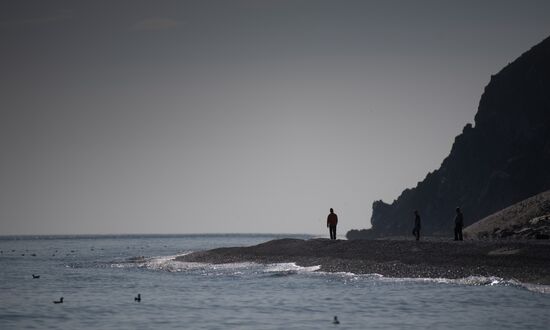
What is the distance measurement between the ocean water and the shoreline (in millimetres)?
1584

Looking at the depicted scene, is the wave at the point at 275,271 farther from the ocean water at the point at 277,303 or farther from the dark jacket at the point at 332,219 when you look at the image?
the dark jacket at the point at 332,219

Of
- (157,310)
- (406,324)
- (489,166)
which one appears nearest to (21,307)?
(157,310)

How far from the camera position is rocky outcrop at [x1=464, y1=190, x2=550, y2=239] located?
207 ft

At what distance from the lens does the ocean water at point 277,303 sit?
1345 inches

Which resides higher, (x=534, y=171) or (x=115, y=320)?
(x=534, y=171)

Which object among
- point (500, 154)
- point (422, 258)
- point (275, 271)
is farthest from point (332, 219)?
point (500, 154)

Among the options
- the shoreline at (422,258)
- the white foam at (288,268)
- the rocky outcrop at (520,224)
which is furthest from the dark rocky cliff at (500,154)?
the white foam at (288,268)

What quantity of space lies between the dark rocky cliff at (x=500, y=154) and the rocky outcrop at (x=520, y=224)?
60.3 meters

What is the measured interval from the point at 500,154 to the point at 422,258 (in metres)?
106

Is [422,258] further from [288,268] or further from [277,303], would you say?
[277,303]

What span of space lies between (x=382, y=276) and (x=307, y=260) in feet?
45.9

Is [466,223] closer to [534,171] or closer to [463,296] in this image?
[534,171]

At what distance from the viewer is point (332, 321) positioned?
113 feet

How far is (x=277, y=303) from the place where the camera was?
1638 inches
